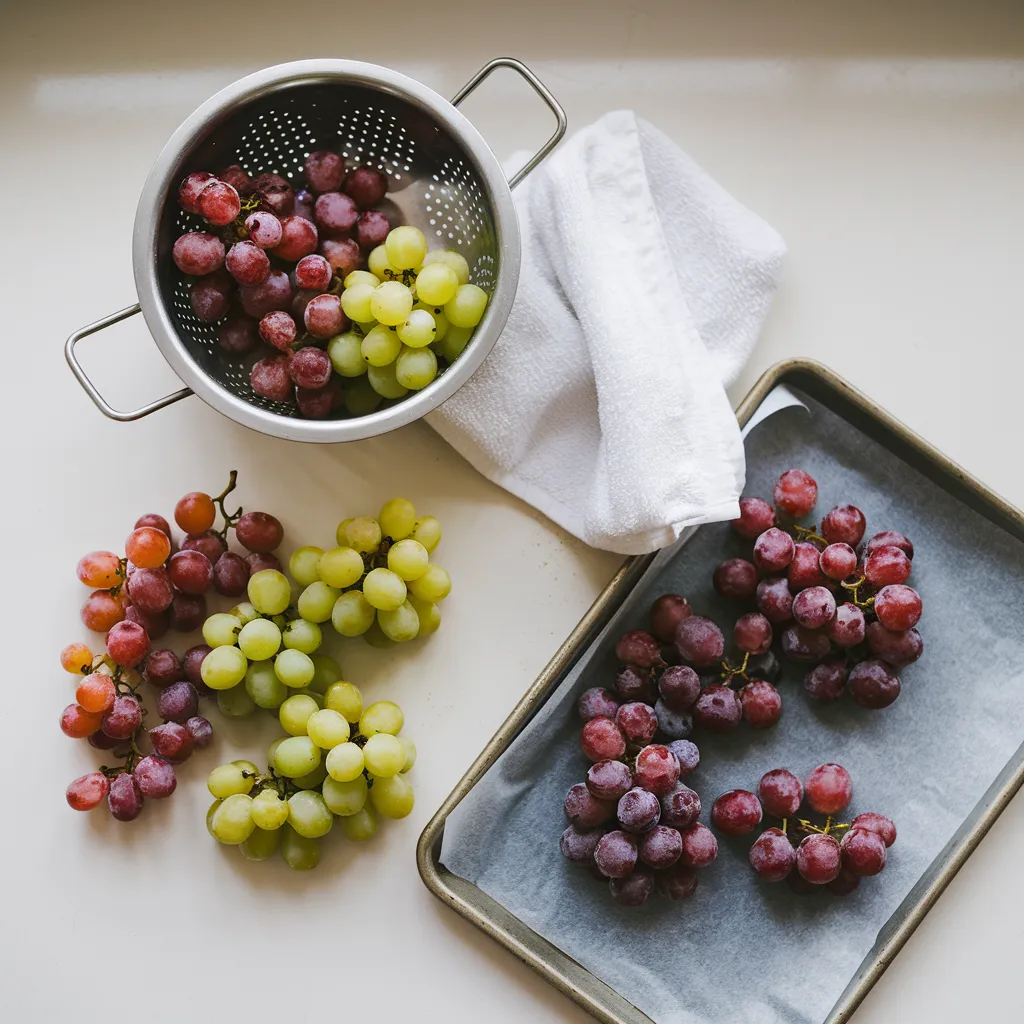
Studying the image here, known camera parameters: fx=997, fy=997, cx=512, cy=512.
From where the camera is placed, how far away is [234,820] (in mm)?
944

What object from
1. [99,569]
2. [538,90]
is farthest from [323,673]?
[538,90]

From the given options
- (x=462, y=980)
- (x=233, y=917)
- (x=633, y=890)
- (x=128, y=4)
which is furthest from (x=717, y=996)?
(x=128, y=4)

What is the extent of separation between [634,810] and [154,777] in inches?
18.2

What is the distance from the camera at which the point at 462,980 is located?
3.30ft

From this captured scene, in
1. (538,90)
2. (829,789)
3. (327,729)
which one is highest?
(538,90)

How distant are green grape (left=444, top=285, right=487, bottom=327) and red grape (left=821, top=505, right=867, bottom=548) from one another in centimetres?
40

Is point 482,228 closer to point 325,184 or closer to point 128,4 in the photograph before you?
point 325,184

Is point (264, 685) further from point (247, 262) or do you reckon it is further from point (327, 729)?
point (247, 262)

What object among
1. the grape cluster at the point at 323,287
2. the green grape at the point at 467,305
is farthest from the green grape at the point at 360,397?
the green grape at the point at 467,305

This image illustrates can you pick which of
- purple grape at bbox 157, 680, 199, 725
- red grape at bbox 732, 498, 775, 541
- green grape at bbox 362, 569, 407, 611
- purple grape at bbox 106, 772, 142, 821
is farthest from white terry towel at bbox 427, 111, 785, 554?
purple grape at bbox 106, 772, 142, 821

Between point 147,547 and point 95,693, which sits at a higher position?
point 147,547

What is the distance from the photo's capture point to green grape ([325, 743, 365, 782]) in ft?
3.03

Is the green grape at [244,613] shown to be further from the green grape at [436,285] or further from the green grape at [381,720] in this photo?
the green grape at [436,285]

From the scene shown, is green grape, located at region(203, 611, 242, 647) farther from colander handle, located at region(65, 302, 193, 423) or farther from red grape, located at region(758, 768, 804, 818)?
red grape, located at region(758, 768, 804, 818)
